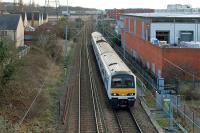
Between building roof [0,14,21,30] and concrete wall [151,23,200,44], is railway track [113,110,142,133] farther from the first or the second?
building roof [0,14,21,30]

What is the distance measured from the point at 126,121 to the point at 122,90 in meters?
2.48

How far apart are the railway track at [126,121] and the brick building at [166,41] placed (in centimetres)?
1053

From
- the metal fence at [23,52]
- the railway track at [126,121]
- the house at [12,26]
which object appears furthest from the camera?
the house at [12,26]

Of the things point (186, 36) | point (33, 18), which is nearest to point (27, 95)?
point (186, 36)

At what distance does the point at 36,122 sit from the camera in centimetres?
2158

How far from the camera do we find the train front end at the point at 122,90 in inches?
988

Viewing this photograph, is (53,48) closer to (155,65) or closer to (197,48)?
(155,65)

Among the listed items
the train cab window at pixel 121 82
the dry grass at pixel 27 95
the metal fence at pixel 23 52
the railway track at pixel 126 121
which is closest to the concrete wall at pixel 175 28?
the dry grass at pixel 27 95

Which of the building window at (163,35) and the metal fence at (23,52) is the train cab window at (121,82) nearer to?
the metal fence at (23,52)

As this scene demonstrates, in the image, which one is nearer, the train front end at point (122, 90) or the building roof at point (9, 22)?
the train front end at point (122, 90)

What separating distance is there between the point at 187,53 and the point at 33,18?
2317 inches

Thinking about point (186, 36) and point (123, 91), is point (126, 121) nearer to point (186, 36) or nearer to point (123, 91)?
point (123, 91)

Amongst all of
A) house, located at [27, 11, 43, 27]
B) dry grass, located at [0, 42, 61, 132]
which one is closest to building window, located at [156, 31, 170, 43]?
dry grass, located at [0, 42, 61, 132]

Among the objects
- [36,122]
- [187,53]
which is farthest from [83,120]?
[187,53]
